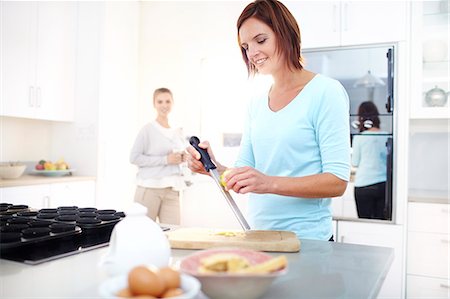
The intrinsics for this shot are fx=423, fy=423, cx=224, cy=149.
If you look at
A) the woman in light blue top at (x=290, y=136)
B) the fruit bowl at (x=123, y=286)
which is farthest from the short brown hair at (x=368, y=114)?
the fruit bowl at (x=123, y=286)

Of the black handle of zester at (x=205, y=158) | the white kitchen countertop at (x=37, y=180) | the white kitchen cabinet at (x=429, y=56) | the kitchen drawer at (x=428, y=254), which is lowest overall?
the kitchen drawer at (x=428, y=254)

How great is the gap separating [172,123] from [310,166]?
2.70 meters

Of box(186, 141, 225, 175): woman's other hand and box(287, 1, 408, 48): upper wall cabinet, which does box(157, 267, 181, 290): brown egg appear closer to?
box(186, 141, 225, 175): woman's other hand

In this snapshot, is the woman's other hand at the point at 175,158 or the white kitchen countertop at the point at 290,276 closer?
the white kitchen countertop at the point at 290,276

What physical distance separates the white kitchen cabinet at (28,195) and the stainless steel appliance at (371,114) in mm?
2077

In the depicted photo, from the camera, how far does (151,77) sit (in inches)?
154

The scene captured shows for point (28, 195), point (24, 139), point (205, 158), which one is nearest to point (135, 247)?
point (205, 158)

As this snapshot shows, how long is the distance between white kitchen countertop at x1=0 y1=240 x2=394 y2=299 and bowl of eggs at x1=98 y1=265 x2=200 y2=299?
0.18 m

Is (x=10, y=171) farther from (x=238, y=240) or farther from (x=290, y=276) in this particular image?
(x=290, y=276)

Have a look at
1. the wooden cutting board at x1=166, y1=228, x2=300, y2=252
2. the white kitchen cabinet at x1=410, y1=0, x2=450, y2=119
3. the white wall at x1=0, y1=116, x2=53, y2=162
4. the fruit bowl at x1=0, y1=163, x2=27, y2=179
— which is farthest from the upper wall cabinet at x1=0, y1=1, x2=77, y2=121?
the white kitchen cabinet at x1=410, y1=0, x2=450, y2=119

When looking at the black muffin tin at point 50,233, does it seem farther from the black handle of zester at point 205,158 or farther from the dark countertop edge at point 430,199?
the dark countertop edge at point 430,199

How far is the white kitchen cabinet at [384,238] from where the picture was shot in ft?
8.55

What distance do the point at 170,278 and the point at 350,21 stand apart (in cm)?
268

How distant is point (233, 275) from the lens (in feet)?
1.94
